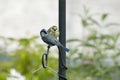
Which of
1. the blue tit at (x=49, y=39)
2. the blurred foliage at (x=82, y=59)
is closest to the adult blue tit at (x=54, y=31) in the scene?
the blue tit at (x=49, y=39)

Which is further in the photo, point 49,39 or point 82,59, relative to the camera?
point 82,59

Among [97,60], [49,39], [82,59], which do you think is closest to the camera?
[49,39]

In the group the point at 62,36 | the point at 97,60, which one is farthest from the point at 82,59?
the point at 62,36

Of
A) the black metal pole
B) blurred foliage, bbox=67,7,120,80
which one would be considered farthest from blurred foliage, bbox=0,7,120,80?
the black metal pole

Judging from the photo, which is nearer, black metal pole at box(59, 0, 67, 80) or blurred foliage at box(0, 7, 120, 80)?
black metal pole at box(59, 0, 67, 80)

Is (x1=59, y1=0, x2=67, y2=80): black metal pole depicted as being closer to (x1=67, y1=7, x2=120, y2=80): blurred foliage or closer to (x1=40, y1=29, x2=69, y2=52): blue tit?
(x1=40, y1=29, x2=69, y2=52): blue tit

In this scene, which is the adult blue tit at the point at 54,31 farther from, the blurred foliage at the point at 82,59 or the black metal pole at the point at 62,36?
the blurred foliage at the point at 82,59

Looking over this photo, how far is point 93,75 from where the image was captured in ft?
5.40

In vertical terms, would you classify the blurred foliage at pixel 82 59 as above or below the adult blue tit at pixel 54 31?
Answer: below

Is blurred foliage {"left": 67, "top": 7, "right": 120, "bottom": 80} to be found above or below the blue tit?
below

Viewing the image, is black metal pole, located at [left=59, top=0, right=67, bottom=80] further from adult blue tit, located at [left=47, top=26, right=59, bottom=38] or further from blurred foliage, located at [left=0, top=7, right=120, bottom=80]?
blurred foliage, located at [left=0, top=7, right=120, bottom=80]

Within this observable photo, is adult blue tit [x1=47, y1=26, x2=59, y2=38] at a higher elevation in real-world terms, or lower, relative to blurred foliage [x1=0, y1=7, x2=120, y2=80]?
higher

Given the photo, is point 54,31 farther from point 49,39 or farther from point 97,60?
point 97,60

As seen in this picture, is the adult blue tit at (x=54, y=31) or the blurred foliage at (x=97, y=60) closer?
the adult blue tit at (x=54, y=31)
